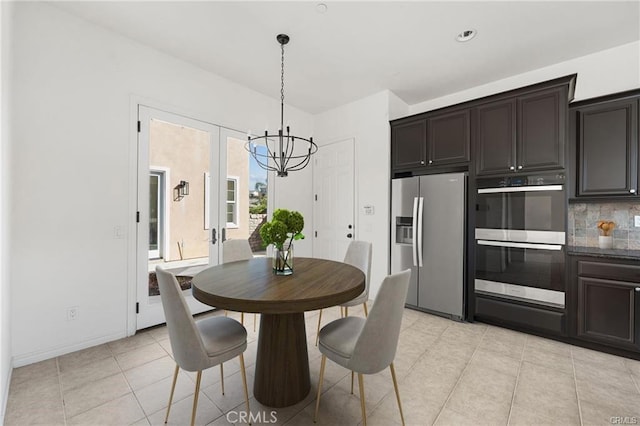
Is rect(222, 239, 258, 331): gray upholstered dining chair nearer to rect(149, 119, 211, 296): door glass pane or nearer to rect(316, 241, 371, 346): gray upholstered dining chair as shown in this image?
rect(149, 119, 211, 296): door glass pane

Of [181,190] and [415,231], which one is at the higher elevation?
[181,190]

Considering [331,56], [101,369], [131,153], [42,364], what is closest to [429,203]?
[331,56]

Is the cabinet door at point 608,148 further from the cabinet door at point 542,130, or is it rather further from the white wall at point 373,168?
the white wall at point 373,168

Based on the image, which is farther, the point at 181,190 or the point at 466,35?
the point at 181,190

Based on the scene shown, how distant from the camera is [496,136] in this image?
2.99m

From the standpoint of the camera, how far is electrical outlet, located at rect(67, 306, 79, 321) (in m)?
2.37

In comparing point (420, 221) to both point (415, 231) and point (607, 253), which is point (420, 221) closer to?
point (415, 231)

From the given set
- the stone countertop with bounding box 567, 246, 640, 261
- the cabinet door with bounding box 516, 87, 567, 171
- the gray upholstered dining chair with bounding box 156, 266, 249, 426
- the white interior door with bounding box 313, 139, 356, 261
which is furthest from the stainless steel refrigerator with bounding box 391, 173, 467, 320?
the gray upholstered dining chair with bounding box 156, 266, 249, 426

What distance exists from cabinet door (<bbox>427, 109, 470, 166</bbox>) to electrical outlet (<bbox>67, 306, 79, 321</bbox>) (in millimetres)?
3934

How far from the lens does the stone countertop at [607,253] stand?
2352 millimetres

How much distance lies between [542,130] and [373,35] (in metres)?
1.90

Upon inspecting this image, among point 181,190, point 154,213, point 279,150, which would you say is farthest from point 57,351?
point 279,150

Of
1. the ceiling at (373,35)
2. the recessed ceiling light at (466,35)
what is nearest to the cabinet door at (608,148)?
the ceiling at (373,35)

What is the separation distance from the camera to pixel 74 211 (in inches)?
94.2
